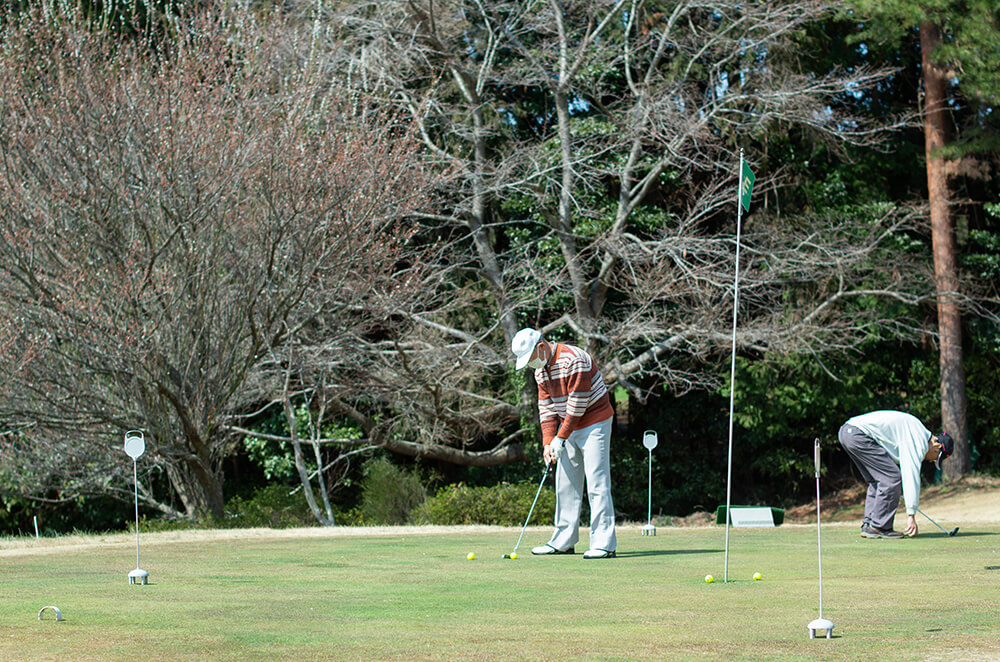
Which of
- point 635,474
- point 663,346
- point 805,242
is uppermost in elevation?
point 805,242

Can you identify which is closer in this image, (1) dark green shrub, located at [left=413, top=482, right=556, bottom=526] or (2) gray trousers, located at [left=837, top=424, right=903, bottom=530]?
(2) gray trousers, located at [left=837, top=424, right=903, bottom=530]

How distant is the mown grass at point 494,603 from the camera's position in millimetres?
4973

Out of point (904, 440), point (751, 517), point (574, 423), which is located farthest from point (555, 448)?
point (904, 440)

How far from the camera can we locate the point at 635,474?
25578 mm

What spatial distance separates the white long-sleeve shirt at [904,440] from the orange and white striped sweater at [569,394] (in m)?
3.43

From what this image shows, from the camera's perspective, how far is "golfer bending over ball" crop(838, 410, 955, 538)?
11516 millimetres

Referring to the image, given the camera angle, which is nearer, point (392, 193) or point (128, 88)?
point (128, 88)

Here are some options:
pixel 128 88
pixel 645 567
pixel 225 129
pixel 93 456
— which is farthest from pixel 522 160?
pixel 645 567

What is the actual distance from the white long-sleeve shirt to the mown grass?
0.61 m

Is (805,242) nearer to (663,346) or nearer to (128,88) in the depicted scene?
(663,346)

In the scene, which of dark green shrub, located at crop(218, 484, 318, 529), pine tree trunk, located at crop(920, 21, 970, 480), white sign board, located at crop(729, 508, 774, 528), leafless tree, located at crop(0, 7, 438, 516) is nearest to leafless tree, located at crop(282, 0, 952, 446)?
pine tree trunk, located at crop(920, 21, 970, 480)

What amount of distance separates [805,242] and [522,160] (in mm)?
5769

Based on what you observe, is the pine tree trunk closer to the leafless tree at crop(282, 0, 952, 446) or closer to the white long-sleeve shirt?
the leafless tree at crop(282, 0, 952, 446)

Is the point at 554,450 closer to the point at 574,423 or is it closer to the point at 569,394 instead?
the point at 574,423
